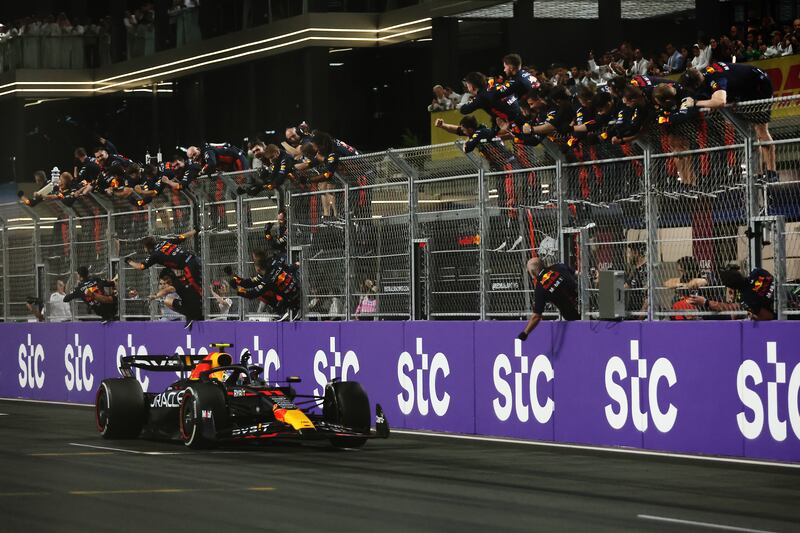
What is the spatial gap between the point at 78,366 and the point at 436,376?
8.92 meters

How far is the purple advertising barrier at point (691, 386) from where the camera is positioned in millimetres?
13781

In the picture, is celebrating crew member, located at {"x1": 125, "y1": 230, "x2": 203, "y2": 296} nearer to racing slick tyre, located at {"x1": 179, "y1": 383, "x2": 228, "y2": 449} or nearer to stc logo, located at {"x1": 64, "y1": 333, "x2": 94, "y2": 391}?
stc logo, located at {"x1": 64, "y1": 333, "x2": 94, "y2": 391}

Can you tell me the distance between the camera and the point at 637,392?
1471 cm

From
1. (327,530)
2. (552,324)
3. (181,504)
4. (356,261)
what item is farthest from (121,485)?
(356,261)

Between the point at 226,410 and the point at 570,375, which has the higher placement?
the point at 570,375

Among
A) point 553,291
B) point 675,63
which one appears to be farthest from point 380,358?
point 675,63

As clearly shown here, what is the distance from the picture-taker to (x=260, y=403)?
49.1ft

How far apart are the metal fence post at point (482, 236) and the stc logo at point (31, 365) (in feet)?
35.6

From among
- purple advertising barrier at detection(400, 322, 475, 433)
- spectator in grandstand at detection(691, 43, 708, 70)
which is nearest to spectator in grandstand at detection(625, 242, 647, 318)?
purple advertising barrier at detection(400, 322, 475, 433)

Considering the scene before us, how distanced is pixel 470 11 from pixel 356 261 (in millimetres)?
17127

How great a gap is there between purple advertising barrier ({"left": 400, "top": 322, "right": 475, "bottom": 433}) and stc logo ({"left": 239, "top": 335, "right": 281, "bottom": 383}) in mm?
2518

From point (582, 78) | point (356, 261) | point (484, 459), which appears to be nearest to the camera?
point (484, 459)

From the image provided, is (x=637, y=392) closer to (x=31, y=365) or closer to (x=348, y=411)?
(x=348, y=411)

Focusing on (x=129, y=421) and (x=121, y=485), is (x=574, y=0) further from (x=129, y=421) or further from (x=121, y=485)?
(x=121, y=485)
